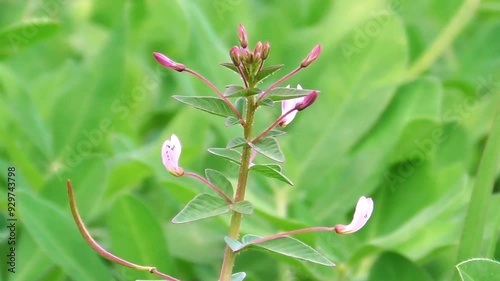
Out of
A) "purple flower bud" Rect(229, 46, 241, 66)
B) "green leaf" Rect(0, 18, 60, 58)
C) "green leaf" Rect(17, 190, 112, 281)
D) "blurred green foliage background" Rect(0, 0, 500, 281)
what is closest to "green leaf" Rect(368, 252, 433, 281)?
"blurred green foliage background" Rect(0, 0, 500, 281)

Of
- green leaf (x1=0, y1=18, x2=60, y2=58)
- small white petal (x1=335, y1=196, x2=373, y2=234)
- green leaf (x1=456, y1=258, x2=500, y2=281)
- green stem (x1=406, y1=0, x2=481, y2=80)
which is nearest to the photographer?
small white petal (x1=335, y1=196, x2=373, y2=234)

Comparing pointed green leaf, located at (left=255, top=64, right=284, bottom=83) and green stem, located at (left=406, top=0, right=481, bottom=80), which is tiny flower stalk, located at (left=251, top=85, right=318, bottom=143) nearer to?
pointed green leaf, located at (left=255, top=64, right=284, bottom=83)

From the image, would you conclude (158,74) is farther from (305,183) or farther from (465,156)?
(465,156)

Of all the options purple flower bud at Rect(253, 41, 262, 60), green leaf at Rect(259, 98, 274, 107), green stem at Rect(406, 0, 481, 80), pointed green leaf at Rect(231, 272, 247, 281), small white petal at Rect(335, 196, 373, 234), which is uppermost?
green stem at Rect(406, 0, 481, 80)

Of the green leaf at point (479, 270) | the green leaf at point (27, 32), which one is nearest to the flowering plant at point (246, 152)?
the green leaf at point (479, 270)

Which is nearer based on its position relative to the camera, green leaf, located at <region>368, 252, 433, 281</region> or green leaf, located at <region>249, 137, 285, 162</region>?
green leaf, located at <region>249, 137, 285, 162</region>

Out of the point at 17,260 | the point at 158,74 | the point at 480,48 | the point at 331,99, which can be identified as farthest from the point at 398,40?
the point at 17,260

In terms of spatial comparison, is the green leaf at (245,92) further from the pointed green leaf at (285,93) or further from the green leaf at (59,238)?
the green leaf at (59,238)

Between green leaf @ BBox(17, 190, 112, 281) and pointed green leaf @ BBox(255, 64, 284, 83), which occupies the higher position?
pointed green leaf @ BBox(255, 64, 284, 83)
